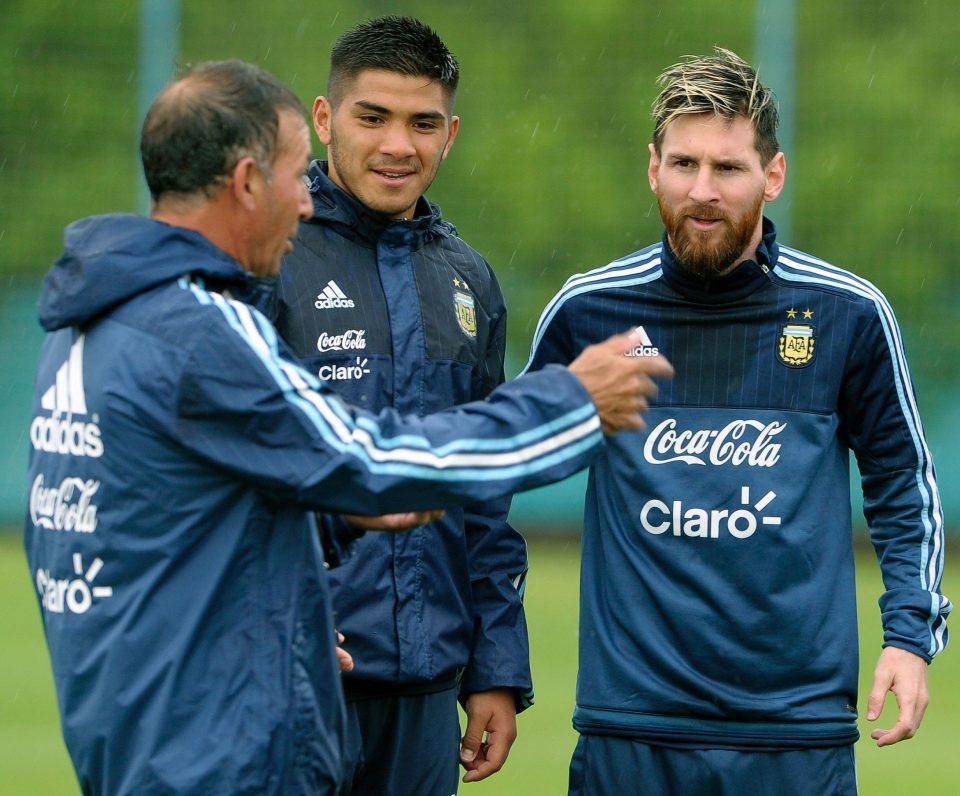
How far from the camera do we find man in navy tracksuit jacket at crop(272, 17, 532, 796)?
3.22 meters

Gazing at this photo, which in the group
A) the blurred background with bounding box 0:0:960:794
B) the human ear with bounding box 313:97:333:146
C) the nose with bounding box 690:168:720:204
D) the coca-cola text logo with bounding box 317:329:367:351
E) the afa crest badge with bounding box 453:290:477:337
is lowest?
the coca-cola text logo with bounding box 317:329:367:351

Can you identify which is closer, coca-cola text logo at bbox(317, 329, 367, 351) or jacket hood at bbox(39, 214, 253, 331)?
jacket hood at bbox(39, 214, 253, 331)

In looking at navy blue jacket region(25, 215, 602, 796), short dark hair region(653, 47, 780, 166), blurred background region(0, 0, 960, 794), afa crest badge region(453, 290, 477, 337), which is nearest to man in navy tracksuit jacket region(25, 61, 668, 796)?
navy blue jacket region(25, 215, 602, 796)

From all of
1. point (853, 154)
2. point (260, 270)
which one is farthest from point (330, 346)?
point (853, 154)

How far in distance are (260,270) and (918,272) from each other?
7873mm

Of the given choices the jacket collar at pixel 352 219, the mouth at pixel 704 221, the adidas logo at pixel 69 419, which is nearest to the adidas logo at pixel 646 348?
the mouth at pixel 704 221

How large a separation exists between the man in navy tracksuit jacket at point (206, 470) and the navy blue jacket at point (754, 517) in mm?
770

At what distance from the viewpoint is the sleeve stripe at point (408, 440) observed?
2.41 meters

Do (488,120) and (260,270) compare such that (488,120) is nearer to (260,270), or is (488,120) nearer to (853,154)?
(853,154)

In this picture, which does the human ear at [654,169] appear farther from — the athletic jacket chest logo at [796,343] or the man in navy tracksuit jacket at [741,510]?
the athletic jacket chest logo at [796,343]

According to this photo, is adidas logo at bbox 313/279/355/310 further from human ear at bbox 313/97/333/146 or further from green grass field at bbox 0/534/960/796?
green grass field at bbox 0/534/960/796

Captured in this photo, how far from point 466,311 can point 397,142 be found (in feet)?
1.25

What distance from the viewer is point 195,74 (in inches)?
100

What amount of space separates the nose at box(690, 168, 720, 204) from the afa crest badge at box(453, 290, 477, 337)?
52cm
